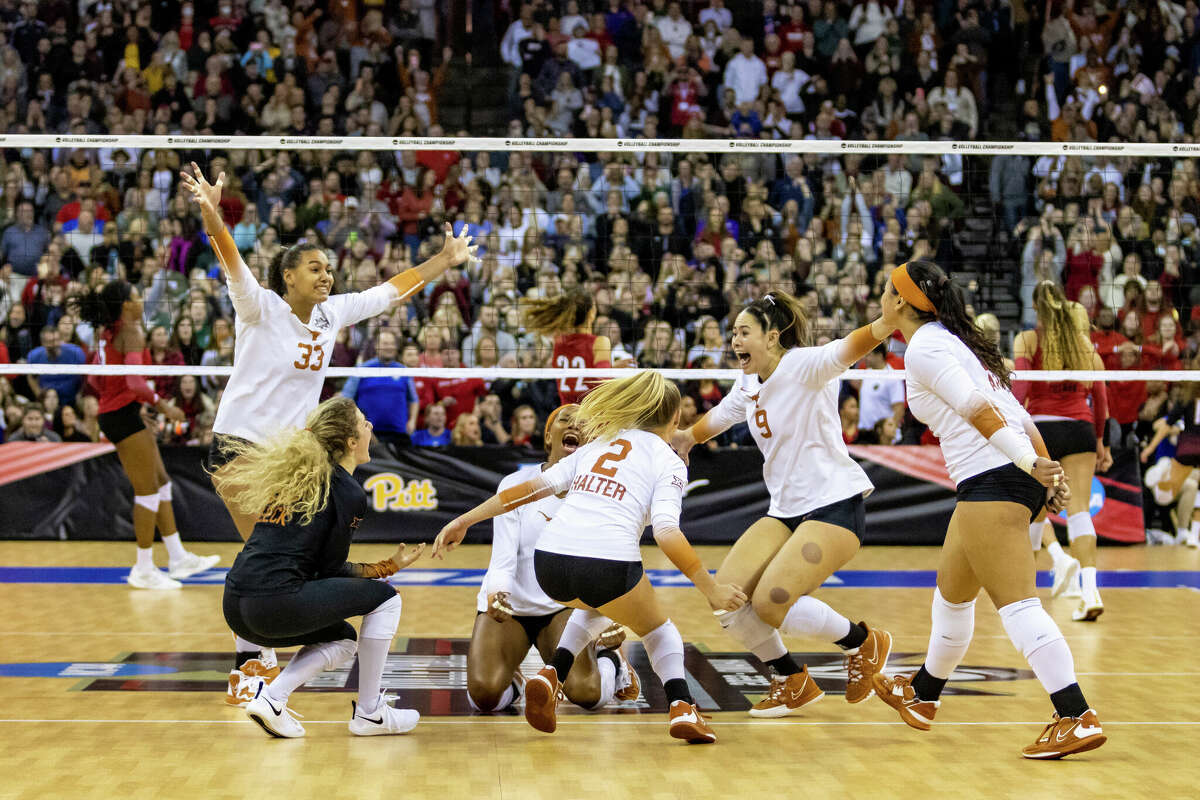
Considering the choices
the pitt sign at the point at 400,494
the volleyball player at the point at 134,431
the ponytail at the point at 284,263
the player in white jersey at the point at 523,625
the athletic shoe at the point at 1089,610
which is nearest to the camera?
the player in white jersey at the point at 523,625

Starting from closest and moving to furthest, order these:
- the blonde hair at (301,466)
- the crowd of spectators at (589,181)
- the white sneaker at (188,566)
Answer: the blonde hair at (301,466), the white sneaker at (188,566), the crowd of spectators at (589,181)

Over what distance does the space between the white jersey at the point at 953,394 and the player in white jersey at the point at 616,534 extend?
0.93 metres

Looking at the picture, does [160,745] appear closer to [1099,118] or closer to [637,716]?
[637,716]

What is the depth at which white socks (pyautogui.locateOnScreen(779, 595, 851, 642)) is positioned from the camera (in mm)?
5109

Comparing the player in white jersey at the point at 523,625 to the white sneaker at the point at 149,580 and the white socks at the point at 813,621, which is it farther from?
the white sneaker at the point at 149,580

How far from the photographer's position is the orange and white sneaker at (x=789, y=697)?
5133 mm

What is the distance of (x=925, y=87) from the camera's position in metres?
15.5

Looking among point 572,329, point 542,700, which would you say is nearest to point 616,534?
point 542,700

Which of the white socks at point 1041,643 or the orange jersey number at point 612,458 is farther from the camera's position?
the orange jersey number at point 612,458

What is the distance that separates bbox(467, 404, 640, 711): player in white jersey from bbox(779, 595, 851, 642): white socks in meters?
0.77

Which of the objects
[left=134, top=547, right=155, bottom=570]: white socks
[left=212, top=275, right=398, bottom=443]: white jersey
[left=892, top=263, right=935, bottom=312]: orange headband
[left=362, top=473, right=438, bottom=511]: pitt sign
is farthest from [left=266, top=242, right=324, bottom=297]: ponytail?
[left=362, top=473, right=438, bottom=511]: pitt sign

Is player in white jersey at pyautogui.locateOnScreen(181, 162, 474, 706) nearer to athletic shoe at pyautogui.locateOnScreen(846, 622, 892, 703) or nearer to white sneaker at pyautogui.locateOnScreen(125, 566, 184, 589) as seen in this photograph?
athletic shoe at pyautogui.locateOnScreen(846, 622, 892, 703)

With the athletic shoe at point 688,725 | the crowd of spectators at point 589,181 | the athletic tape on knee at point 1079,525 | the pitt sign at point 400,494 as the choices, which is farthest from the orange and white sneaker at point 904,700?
the pitt sign at point 400,494

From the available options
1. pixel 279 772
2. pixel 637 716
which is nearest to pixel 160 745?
pixel 279 772
